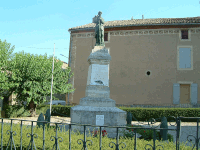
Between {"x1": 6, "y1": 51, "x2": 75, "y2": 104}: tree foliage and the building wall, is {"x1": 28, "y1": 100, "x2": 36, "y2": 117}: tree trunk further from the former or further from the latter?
the building wall

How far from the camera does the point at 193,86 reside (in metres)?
17.3

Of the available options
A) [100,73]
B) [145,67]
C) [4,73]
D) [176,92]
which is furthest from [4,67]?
[176,92]

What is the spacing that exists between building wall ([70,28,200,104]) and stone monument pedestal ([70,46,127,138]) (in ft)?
35.5

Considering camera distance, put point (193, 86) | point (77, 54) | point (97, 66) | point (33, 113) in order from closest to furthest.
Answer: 1. point (97, 66)
2. point (33, 113)
3. point (193, 86)
4. point (77, 54)

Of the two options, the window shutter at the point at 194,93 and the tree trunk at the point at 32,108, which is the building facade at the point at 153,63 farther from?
the tree trunk at the point at 32,108

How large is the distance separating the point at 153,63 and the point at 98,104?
12395 mm

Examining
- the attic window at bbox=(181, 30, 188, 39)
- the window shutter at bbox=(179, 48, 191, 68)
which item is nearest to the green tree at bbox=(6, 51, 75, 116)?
the window shutter at bbox=(179, 48, 191, 68)

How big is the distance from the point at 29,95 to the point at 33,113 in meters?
2.01

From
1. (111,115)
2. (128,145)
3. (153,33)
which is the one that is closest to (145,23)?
(153,33)

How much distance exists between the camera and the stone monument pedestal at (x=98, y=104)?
655cm

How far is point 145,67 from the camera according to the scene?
18406 mm

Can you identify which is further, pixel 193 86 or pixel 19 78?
pixel 193 86

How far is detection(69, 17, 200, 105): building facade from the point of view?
17641mm

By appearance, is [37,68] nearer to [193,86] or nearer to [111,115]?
[111,115]
